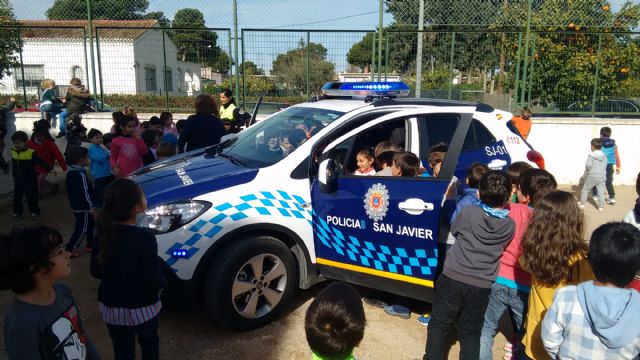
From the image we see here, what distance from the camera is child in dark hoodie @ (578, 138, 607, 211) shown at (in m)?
8.34

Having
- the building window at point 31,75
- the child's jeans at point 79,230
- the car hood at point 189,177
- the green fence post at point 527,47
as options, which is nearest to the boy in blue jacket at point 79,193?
the child's jeans at point 79,230

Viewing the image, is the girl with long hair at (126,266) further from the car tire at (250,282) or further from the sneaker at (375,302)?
the sneaker at (375,302)

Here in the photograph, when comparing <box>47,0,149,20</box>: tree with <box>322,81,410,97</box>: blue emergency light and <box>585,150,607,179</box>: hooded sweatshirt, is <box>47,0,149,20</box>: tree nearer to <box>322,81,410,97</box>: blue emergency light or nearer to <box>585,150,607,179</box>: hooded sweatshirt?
<box>322,81,410,97</box>: blue emergency light

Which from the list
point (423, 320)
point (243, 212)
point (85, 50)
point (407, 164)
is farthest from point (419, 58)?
point (243, 212)

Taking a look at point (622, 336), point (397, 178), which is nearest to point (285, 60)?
point (397, 178)

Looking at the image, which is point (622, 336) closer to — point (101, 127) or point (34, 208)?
point (34, 208)

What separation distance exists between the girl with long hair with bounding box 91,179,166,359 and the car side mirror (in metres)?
1.44

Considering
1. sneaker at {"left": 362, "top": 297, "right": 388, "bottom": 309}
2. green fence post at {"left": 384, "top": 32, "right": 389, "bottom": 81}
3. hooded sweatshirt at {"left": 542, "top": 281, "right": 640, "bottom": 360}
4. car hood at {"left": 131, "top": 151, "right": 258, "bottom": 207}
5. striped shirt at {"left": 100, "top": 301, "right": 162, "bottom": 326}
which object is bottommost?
sneaker at {"left": 362, "top": 297, "right": 388, "bottom": 309}

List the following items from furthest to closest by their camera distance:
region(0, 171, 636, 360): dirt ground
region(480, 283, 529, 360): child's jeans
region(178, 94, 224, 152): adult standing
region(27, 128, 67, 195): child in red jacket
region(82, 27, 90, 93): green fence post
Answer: region(82, 27, 90, 93): green fence post
region(27, 128, 67, 195): child in red jacket
region(178, 94, 224, 152): adult standing
region(0, 171, 636, 360): dirt ground
region(480, 283, 529, 360): child's jeans

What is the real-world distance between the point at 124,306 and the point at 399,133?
9.97 ft

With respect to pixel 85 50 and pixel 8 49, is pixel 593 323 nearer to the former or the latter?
pixel 85 50

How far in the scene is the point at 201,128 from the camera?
616cm

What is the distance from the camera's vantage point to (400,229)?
375 cm

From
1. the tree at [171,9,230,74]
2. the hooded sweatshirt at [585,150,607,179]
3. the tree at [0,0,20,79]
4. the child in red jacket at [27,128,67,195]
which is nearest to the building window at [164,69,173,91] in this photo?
the tree at [171,9,230,74]
